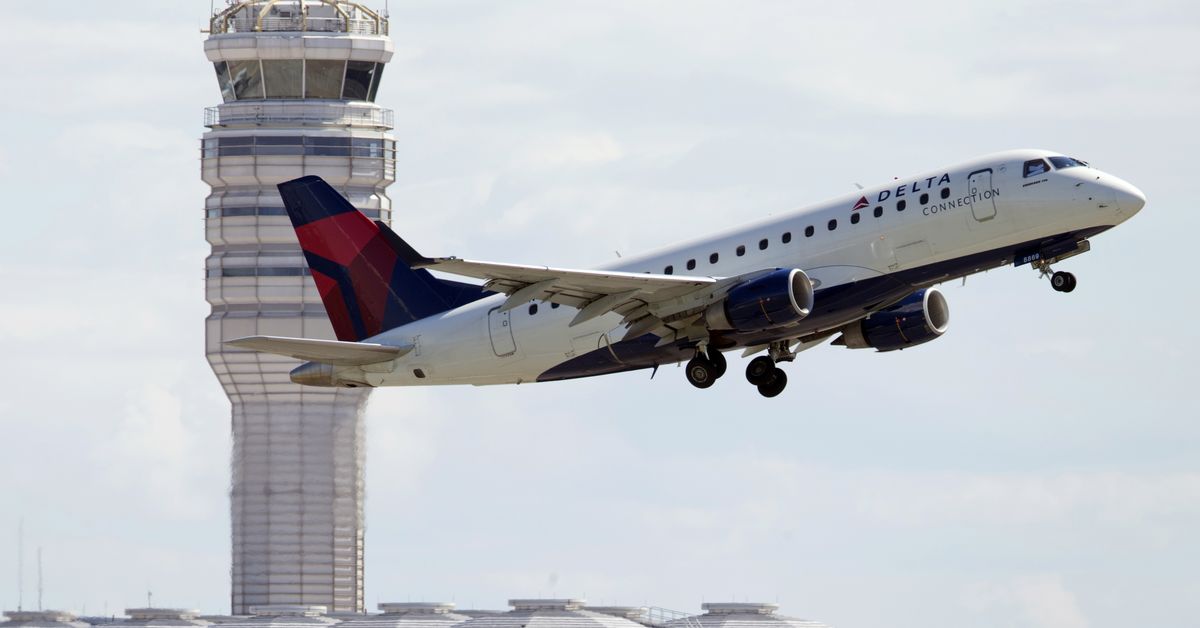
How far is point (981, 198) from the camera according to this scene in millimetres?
85062

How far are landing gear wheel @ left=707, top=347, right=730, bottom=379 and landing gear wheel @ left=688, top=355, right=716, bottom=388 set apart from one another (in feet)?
0.29

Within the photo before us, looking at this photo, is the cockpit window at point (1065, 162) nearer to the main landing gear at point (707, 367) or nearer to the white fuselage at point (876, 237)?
the white fuselage at point (876, 237)

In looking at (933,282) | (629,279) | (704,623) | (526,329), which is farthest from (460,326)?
(704,623)

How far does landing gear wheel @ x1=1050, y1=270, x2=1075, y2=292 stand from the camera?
85812 millimetres

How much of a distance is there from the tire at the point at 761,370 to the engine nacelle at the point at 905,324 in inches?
105

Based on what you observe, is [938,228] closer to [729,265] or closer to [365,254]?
[729,265]

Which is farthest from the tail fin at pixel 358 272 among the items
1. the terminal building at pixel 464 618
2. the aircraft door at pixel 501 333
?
the terminal building at pixel 464 618

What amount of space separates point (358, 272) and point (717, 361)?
15.6 metres

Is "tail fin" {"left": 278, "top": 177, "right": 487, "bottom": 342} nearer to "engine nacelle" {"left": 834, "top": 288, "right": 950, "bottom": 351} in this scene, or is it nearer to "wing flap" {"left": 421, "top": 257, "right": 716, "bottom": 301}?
"wing flap" {"left": 421, "top": 257, "right": 716, "bottom": 301}

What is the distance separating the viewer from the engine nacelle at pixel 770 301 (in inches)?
3359

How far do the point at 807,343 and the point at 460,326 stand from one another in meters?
11.2

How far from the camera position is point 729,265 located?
88.6 meters

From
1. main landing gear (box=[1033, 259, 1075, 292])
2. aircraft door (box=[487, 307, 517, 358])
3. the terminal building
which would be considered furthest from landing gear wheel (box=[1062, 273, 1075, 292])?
the terminal building

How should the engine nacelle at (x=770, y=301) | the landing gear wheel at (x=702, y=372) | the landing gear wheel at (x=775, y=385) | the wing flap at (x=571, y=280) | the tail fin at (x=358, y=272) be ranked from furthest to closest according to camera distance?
Answer: the tail fin at (x=358, y=272) < the landing gear wheel at (x=775, y=385) < the landing gear wheel at (x=702, y=372) < the engine nacelle at (x=770, y=301) < the wing flap at (x=571, y=280)
